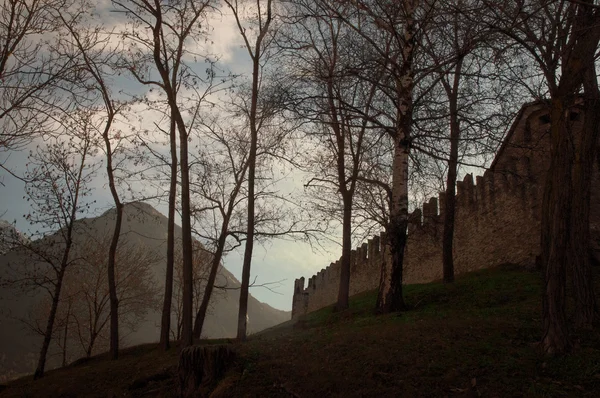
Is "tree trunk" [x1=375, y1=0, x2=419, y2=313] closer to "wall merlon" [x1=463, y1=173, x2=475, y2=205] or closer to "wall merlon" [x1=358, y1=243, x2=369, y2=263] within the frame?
"wall merlon" [x1=463, y1=173, x2=475, y2=205]

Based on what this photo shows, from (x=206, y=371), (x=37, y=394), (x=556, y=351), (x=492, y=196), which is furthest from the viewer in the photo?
(x=492, y=196)

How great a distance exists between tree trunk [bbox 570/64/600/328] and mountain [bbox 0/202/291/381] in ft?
33.0

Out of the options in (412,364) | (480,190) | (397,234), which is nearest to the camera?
(412,364)

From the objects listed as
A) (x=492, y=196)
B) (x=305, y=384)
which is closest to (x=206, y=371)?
(x=305, y=384)

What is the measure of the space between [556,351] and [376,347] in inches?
100

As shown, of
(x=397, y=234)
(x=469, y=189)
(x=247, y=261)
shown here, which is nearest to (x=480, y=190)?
(x=469, y=189)

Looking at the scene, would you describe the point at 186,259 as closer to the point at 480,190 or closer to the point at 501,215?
the point at 501,215

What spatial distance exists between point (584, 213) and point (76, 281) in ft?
102

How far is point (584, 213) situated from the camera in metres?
9.42

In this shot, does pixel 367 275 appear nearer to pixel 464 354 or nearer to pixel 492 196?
pixel 492 196

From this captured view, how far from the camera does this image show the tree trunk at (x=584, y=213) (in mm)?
7879

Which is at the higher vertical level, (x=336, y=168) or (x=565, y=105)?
(x=336, y=168)

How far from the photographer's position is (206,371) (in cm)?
721

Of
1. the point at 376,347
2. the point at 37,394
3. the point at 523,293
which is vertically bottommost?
the point at 37,394
